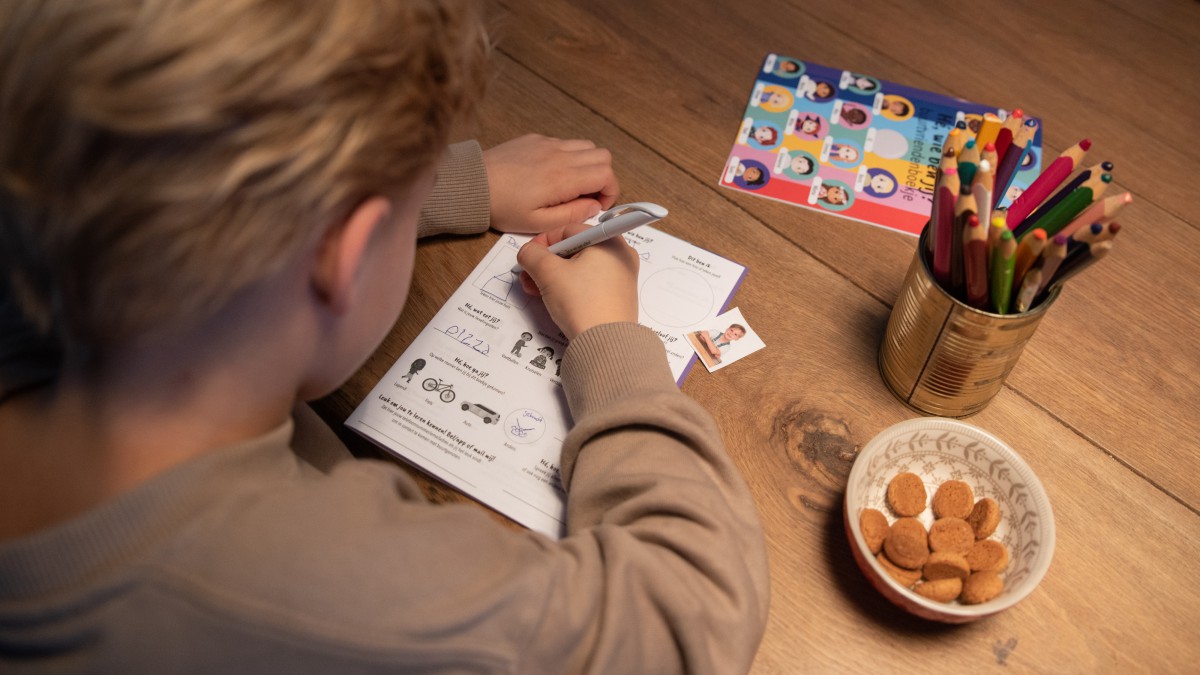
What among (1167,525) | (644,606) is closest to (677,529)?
(644,606)

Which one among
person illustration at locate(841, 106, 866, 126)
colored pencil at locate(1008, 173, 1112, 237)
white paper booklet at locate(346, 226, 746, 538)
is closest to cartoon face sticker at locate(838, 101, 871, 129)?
person illustration at locate(841, 106, 866, 126)

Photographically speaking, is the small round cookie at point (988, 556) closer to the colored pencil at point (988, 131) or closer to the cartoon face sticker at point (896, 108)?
the colored pencil at point (988, 131)

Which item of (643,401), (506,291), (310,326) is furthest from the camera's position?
(506,291)

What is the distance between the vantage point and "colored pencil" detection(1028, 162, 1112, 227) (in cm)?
52

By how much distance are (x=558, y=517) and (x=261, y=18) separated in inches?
14.4

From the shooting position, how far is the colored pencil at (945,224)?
0.52 m

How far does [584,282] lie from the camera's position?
0.67m

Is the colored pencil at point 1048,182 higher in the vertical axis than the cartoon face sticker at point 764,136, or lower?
higher

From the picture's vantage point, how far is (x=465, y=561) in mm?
451

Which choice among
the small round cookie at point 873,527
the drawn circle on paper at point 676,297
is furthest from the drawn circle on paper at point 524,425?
the small round cookie at point 873,527

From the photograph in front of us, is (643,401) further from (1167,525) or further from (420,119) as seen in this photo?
(1167,525)

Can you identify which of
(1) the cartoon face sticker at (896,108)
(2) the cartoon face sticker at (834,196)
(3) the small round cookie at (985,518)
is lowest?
(3) the small round cookie at (985,518)

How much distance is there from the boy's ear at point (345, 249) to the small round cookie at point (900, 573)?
0.38 meters

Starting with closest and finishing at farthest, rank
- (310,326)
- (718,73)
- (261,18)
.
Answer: (261,18), (310,326), (718,73)
